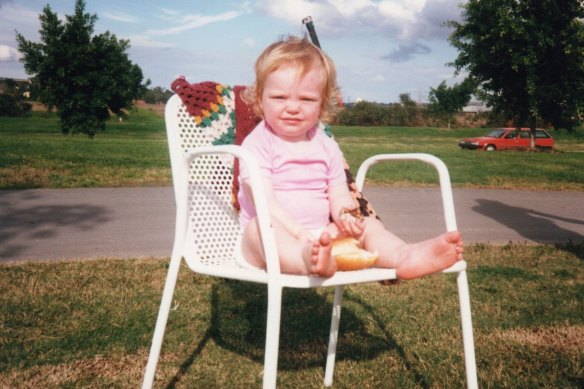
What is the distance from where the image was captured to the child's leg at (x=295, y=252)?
1384mm

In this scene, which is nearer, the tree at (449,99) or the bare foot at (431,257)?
the bare foot at (431,257)

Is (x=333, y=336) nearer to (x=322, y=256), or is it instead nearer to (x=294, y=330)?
(x=294, y=330)

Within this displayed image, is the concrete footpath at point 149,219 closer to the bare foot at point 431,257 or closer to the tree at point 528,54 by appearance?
the bare foot at point 431,257

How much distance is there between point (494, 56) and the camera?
17891mm

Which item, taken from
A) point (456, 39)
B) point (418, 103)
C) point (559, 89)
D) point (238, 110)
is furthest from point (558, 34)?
point (418, 103)

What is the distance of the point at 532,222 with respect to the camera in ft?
18.1

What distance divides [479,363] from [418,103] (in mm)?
49198

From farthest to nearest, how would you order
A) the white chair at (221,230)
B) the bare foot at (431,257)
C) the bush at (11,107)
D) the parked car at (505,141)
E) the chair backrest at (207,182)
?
the bush at (11,107)
the parked car at (505,141)
the chair backrest at (207,182)
the bare foot at (431,257)
the white chair at (221,230)

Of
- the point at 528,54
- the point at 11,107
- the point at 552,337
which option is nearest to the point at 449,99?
the point at 528,54

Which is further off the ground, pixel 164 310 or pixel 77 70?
pixel 77 70

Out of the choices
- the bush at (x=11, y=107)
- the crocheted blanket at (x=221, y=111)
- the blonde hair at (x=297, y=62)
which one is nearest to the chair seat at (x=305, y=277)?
the crocheted blanket at (x=221, y=111)

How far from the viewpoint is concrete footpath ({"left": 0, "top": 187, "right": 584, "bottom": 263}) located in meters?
4.06

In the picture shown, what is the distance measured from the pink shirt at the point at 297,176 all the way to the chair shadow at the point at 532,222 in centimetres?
311

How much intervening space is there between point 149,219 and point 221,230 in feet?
10.1
